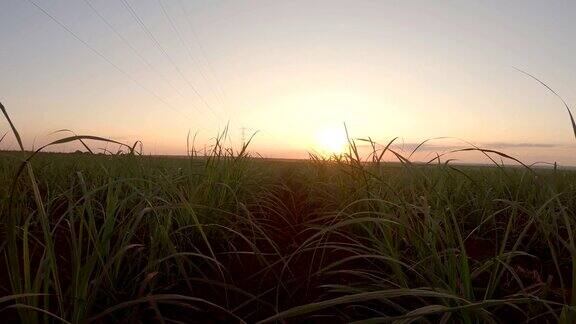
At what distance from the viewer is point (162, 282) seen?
1.55 metres

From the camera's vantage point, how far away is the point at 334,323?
4.38ft

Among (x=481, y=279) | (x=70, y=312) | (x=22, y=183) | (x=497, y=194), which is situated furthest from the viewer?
(x=497, y=194)

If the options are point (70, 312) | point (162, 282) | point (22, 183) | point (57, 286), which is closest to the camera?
point (57, 286)

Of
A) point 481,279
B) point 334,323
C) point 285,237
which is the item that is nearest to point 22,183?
point 285,237

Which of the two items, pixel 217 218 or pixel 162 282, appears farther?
pixel 217 218

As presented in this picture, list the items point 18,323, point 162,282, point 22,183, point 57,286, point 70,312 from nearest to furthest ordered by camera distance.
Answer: point 57,286 → point 70,312 → point 18,323 → point 162,282 → point 22,183

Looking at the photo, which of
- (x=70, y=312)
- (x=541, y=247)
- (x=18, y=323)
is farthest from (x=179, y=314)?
(x=541, y=247)

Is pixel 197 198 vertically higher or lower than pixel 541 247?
higher

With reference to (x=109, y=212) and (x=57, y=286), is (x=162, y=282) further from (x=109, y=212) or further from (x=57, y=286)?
(x=57, y=286)

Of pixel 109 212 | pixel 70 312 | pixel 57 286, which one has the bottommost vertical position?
pixel 70 312

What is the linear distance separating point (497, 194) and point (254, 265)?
228 cm

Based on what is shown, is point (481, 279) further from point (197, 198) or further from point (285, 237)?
point (197, 198)

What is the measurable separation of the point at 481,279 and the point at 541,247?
74 centimetres

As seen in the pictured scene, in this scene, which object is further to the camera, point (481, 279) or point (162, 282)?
point (481, 279)
